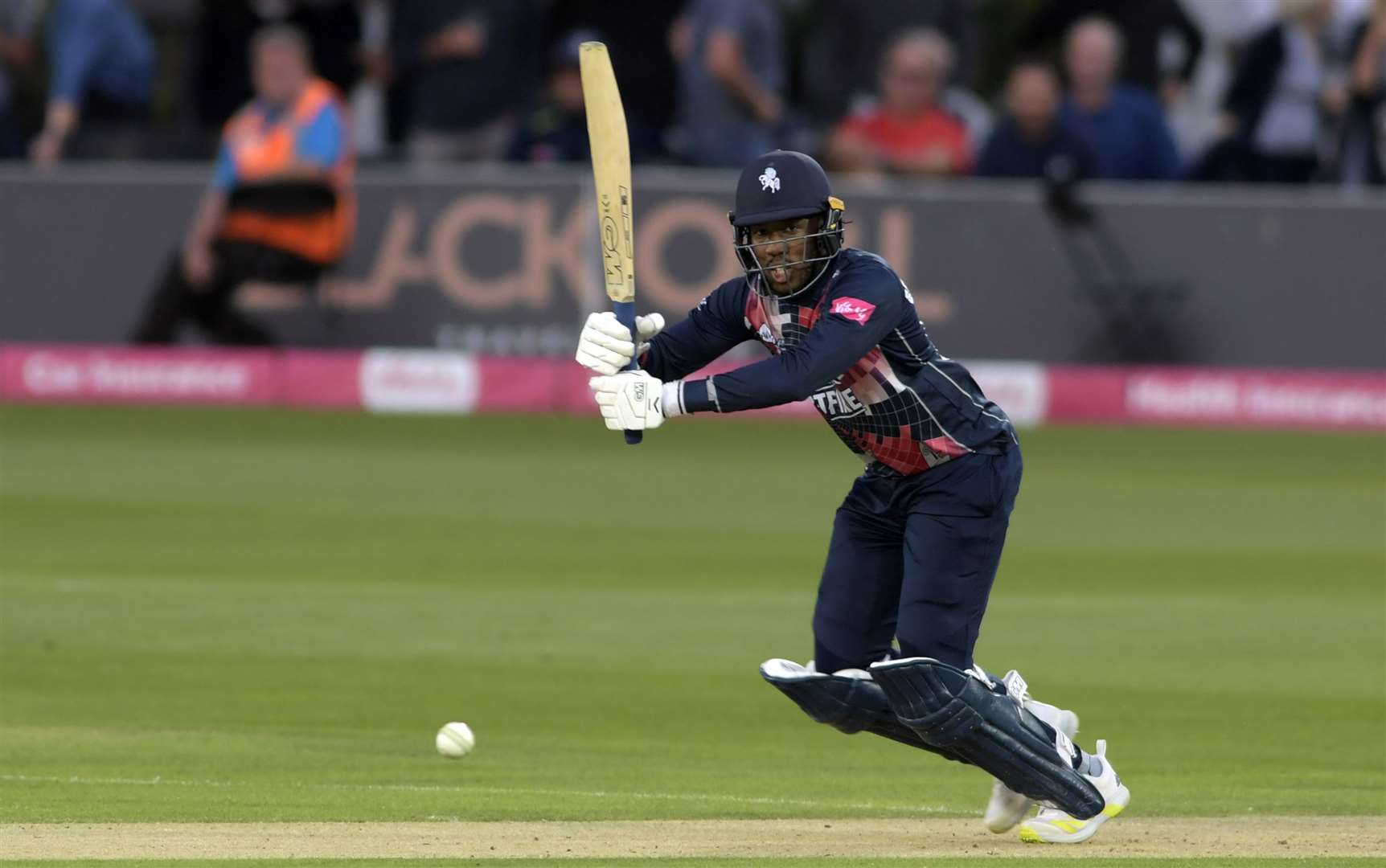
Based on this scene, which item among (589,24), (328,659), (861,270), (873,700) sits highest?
(589,24)

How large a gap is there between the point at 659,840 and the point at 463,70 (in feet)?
36.4

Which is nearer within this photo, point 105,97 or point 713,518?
point 713,518

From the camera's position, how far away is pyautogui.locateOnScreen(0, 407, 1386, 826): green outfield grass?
270 inches

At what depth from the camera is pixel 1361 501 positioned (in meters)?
13.3

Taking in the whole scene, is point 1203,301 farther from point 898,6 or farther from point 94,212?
point 94,212

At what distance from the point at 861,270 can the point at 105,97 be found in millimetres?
11973

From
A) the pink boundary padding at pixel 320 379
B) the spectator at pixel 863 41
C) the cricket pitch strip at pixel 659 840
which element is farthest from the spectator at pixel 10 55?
the cricket pitch strip at pixel 659 840

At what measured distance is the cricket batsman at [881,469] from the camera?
573cm

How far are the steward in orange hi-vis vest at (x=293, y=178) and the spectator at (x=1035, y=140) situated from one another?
416 cm

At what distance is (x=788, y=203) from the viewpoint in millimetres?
5770

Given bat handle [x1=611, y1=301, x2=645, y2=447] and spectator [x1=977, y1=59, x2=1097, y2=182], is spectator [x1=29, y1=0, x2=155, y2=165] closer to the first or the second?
spectator [x1=977, y1=59, x2=1097, y2=182]

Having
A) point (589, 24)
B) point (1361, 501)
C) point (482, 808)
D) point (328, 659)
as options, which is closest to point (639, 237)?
point (589, 24)

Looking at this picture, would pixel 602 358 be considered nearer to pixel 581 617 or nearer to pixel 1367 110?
pixel 581 617

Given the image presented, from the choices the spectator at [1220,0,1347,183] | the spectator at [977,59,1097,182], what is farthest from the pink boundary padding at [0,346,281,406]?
the spectator at [1220,0,1347,183]
